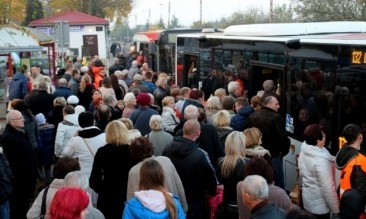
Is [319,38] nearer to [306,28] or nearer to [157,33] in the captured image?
[306,28]

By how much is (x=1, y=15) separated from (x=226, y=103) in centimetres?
394

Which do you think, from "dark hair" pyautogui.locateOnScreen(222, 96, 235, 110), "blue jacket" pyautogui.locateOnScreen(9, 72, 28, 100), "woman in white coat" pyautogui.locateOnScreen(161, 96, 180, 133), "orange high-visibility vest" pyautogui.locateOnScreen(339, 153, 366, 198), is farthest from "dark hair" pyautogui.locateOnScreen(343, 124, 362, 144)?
"blue jacket" pyautogui.locateOnScreen(9, 72, 28, 100)

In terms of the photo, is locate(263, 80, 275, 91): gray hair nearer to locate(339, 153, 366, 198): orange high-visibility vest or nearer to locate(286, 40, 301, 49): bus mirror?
locate(286, 40, 301, 49): bus mirror

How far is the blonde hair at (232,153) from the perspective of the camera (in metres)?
6.89

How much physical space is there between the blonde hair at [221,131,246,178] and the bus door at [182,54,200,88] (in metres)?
10.0

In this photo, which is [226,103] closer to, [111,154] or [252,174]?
[111,154]

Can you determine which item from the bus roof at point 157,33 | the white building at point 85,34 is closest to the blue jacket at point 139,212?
the bus roof at point 157,33

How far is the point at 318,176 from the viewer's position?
23.8 feet

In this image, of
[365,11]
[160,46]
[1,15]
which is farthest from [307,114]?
[365,11]

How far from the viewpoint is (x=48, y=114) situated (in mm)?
12422

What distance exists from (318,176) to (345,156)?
0.54 metres

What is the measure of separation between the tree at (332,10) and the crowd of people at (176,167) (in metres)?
29.9

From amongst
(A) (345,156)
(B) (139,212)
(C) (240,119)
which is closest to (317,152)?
(A) (345,156)

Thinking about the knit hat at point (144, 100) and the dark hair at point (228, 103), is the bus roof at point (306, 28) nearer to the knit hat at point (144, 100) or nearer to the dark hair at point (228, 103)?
the dark hair at point (228, 103)
